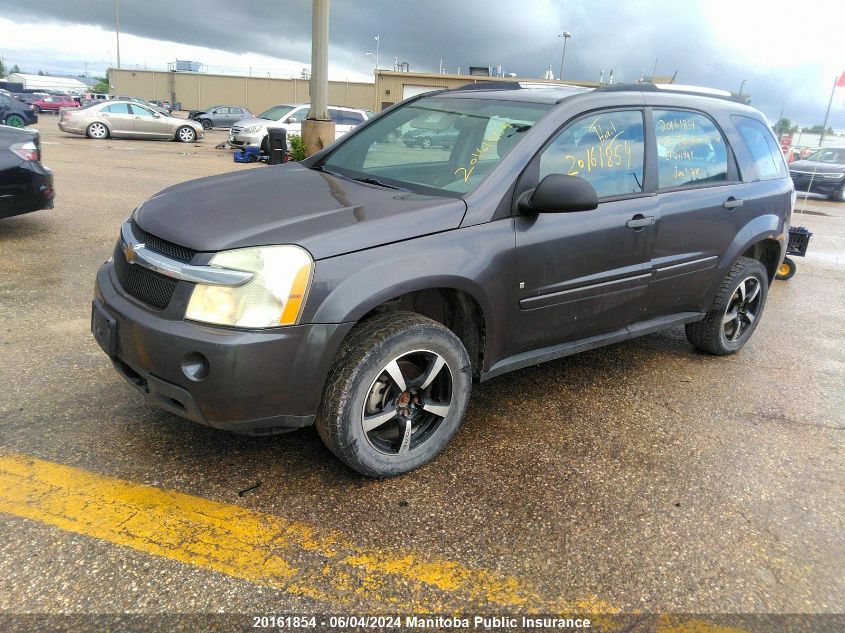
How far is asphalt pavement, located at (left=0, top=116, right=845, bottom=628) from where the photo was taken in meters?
2.16

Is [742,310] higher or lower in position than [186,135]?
lower

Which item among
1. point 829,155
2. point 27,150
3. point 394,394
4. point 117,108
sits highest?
point 829,155

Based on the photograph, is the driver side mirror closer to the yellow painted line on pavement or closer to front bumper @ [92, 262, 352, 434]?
front bumper @ [92, 262, 352, 434]

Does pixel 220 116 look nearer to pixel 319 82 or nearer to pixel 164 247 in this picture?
pixel 319 82

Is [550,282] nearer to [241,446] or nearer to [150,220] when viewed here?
[241,446]

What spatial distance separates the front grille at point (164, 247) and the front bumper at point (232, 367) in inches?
9.5

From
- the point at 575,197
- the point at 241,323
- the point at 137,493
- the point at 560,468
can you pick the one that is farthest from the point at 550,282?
the point at 137,493

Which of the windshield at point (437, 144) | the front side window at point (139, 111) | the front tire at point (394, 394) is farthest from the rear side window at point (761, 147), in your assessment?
the front side window at point (139, 111)

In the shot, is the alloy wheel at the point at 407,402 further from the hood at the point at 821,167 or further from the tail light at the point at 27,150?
the hood at the point at 821,167

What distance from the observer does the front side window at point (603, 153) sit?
10.6ft

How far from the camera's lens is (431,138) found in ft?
12.4

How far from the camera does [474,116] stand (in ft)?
11.7

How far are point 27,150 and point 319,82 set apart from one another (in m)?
3.99

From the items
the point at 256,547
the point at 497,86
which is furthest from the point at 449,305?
the point at 497,86
